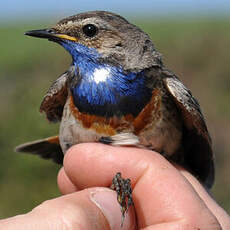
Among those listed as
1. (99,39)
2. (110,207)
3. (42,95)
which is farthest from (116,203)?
(42,95)

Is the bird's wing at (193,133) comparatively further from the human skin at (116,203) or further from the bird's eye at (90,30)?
the bird's eye at (90,30)

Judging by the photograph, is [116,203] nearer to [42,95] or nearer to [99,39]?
[99,39]

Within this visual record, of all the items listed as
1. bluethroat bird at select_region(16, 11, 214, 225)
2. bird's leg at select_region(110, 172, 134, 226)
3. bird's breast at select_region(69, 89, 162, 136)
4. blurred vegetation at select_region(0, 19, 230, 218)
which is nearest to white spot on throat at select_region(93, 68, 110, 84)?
bluethroat bird at select_region(16, 11, 214, 225)

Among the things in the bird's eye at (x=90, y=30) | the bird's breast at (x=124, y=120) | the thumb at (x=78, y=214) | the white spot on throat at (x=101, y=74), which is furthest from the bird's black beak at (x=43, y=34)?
the thumb at (x=78, y=214)

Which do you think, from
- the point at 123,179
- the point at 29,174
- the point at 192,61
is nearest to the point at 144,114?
the point at 123,179

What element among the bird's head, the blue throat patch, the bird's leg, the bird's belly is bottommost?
the bird's leg

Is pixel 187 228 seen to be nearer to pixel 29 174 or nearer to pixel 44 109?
pixel 44 109

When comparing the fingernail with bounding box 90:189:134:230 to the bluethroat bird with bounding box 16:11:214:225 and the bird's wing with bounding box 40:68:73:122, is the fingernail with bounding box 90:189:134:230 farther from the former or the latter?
the bird's wing with bounding box 40:68:73:122
